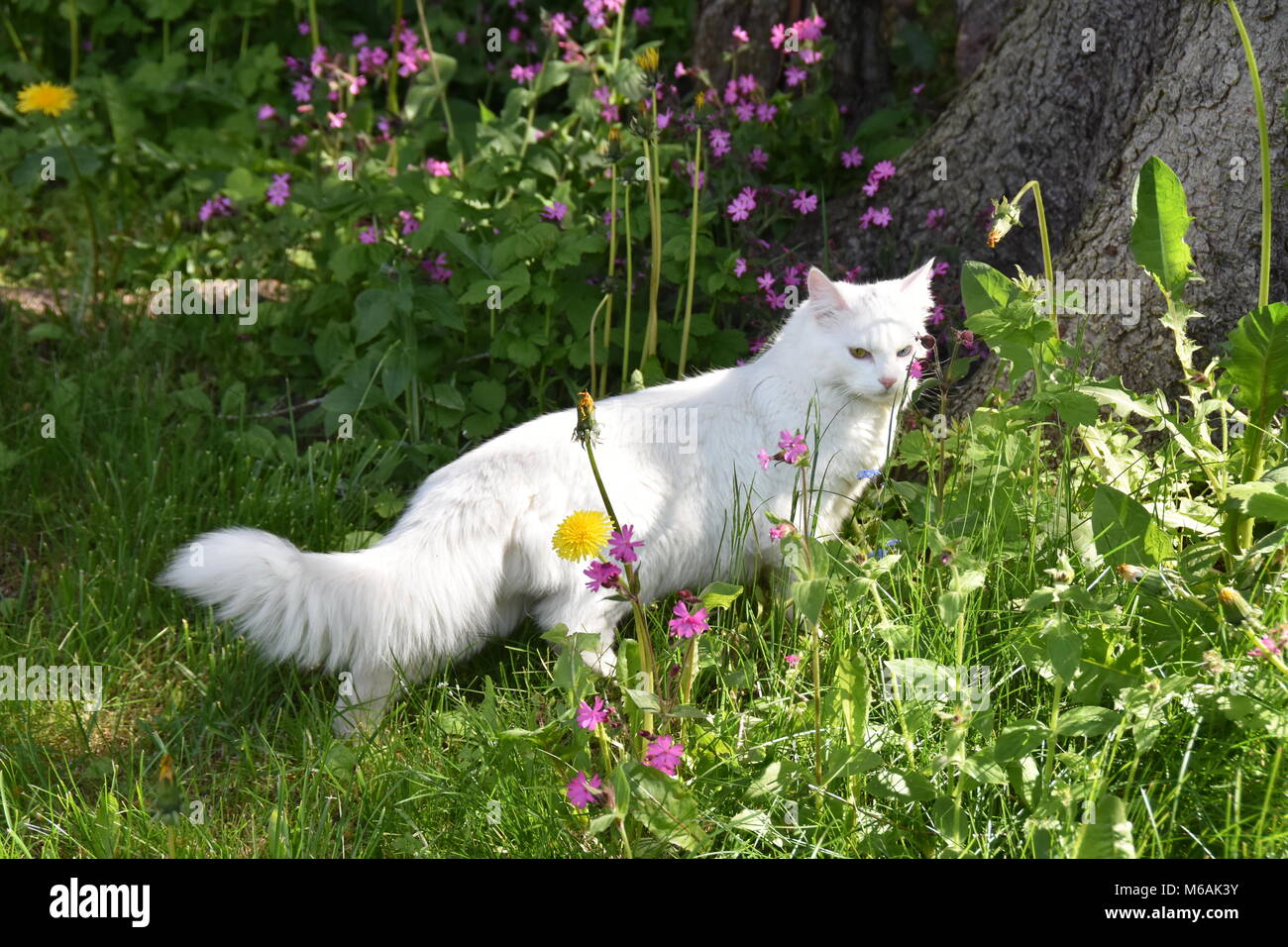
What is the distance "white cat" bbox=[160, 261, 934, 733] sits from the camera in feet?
8.44

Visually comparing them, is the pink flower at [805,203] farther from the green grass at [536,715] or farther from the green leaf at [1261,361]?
the green leaf at [1261,361]

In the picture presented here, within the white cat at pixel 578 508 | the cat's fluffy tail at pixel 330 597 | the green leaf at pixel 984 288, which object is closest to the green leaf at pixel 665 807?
the white cat at pixel 578 508

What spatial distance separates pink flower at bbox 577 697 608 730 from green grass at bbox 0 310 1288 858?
0.10 meters

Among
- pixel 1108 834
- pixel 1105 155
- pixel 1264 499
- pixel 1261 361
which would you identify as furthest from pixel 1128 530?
pixel 1105 155

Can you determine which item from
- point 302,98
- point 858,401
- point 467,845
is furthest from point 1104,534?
point 302,98

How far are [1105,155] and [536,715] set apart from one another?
7.82 ft

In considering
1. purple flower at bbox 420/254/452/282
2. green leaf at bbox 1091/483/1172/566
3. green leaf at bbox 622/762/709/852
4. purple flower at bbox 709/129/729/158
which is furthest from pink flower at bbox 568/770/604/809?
purple flower at bbox 709/129/729/158

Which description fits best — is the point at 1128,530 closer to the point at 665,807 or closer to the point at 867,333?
the point at 867,333

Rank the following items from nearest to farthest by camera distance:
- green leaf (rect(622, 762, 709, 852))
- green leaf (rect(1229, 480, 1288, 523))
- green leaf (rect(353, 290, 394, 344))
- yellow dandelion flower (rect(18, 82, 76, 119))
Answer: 1. green leaf (rect(622, 762, 709, 852))
2. green leaf (rect(1229, 480, 1288, 523))
3. green leaf (rect(353, 290, 394, 344))
4. yellow dandelion flower (rect(18, 82, 76, 119))

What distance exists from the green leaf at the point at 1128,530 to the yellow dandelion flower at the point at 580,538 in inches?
40.4

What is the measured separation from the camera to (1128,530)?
2.37 meters

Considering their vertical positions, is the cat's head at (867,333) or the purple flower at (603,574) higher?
the cat's head at (867,333)

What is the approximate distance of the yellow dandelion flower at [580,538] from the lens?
6.55ft

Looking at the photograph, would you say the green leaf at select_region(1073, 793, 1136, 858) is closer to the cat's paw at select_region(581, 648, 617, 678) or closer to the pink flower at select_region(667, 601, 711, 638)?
the pink flower at select_region(667, 601, 711, 638)
